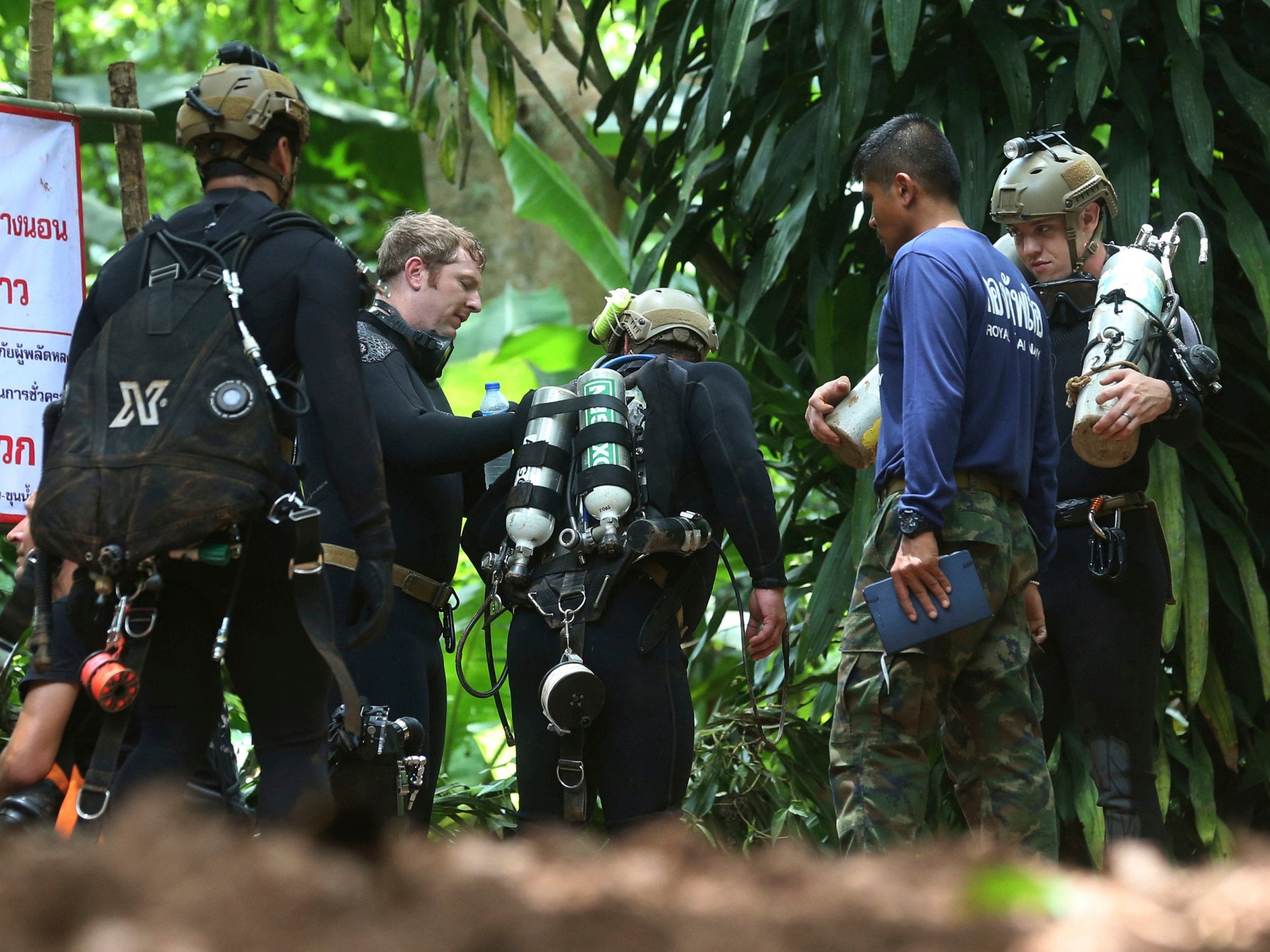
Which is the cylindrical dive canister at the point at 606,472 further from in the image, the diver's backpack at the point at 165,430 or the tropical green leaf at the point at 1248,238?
the tropical green leaf at the point at 1248,238

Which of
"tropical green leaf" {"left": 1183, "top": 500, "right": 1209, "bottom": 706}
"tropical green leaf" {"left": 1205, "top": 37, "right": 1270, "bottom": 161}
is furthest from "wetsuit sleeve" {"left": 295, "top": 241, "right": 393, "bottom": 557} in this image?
"tropical green leaf" {"left": 1205, "top": 37, "right": 1270, "bottom": 161}

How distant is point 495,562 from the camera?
398 cm

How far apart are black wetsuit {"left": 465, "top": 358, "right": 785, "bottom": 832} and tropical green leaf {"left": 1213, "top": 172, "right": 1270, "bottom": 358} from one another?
2107 mm

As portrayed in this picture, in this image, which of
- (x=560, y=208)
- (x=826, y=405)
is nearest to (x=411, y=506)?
(x=826, y=405)

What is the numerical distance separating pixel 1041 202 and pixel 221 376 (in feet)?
8.13

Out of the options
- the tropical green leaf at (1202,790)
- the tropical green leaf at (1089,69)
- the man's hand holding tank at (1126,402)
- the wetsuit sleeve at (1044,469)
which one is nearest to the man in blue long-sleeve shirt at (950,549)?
the wetsuit sleeve at (1044,469)

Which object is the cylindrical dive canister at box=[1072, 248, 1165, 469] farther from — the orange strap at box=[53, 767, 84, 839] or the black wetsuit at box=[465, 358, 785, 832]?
the orange strap at box=[53, 767, 84, 839]

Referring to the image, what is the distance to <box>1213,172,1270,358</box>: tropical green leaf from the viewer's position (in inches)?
203

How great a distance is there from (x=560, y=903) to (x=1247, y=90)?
16.6 feet

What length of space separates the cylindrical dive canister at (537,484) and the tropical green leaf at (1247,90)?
2934 mm

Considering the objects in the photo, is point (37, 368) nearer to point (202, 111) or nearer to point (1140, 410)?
point (202, 111)

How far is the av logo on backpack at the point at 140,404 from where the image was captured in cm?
282

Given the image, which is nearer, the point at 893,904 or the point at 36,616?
the point at 893,904

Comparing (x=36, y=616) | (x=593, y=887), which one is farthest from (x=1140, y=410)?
(x=593, y=887)
